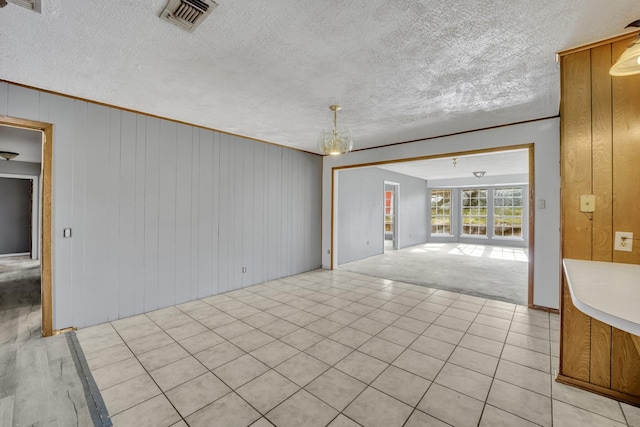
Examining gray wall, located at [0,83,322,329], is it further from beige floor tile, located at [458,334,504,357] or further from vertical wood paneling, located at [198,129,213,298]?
beige floor tile, located at [458,334,504,357]

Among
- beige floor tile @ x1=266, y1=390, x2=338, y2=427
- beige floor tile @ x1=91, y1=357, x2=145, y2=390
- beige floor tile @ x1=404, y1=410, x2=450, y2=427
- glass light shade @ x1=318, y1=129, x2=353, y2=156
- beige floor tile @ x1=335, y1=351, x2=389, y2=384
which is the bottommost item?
beige floor tile @ x1=266, y1=390, x2=338, y2=427

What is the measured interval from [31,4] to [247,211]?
10.7ft

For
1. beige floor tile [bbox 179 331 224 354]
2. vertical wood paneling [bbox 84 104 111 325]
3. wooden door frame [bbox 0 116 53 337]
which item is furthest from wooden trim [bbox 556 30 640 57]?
wooden door frame [bbox 0 116 53 337]

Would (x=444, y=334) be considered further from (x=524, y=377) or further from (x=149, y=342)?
(x=149, y=342)

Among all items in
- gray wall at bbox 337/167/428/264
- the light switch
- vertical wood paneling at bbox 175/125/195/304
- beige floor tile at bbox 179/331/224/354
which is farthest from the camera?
gray wall at bbox 337/167/428/264

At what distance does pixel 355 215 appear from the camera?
6.98 meters

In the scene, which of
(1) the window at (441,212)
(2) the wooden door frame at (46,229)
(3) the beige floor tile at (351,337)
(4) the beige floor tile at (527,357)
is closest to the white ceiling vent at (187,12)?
(2) the wooden door frame at (46,229)

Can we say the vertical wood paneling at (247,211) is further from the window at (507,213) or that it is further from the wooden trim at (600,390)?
the window at (507,213)

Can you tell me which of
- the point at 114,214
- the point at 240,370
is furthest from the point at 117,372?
the point at 114,214

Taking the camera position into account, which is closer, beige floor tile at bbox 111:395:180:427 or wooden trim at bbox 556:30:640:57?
beige floor tile at bbox 111:395:180:427

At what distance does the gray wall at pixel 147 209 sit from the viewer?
9.57 feet

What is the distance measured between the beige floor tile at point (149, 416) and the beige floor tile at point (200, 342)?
685 mm

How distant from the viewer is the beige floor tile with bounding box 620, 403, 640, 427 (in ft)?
5.46

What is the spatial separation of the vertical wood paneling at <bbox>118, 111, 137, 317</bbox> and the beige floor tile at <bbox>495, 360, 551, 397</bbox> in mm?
3907
